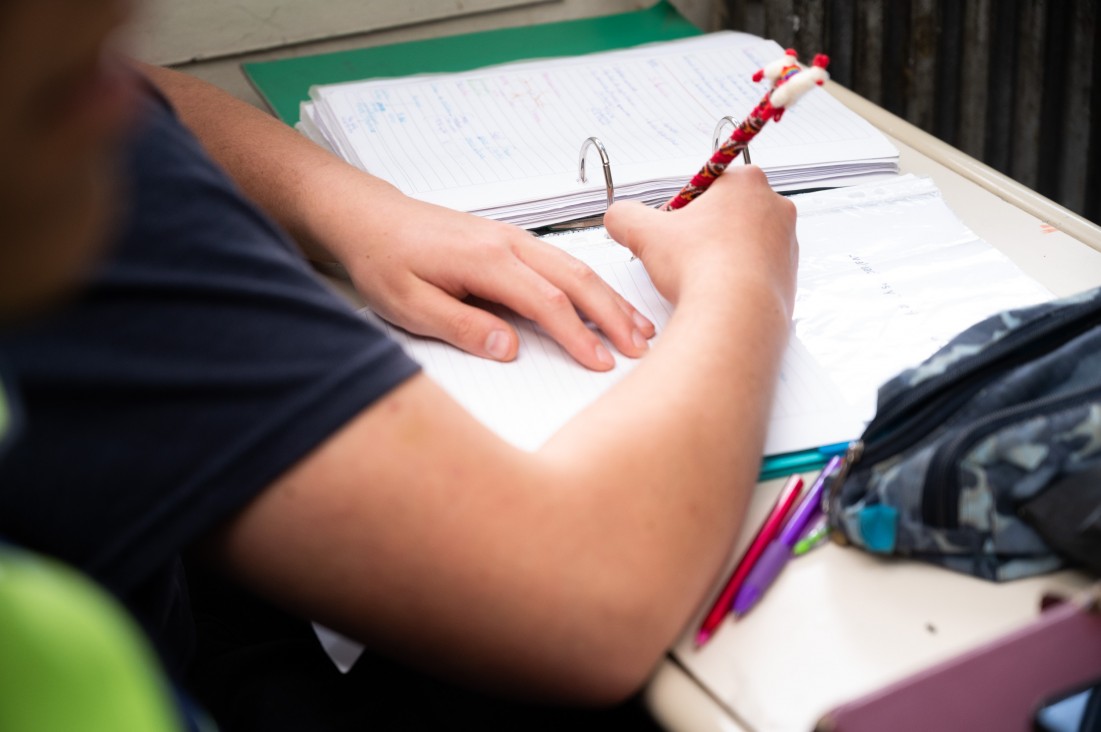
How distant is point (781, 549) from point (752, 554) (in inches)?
0.7

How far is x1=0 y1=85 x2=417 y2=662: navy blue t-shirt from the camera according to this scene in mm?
465

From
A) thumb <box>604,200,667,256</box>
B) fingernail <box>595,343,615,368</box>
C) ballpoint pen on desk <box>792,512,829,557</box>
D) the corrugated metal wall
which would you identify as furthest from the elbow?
the corrugated metal wall

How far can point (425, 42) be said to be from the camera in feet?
5.00

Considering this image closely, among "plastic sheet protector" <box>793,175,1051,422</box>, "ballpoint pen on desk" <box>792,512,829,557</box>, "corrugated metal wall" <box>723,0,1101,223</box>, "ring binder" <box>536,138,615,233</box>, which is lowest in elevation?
"corrugated metal wall" <box>723,0,1101,223</box>

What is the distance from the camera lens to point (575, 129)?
112cm

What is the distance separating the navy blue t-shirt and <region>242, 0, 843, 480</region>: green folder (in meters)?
0.86

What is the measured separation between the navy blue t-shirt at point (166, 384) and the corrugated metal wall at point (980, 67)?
1315mm

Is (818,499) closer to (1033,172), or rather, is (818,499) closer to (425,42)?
(425,42)

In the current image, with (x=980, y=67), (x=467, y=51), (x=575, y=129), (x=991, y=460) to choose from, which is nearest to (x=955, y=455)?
(x=991, y=460)

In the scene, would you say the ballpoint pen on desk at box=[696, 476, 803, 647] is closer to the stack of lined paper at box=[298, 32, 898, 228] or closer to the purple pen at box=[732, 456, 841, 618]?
the purple pen at box=[732, 456, 841, 618]

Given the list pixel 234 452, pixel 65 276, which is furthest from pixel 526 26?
pixel 65 276

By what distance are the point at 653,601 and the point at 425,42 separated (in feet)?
3.74

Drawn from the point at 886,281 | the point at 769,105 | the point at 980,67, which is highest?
the point at 769,105

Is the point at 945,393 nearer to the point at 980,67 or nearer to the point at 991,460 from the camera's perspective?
the point at 991,460
